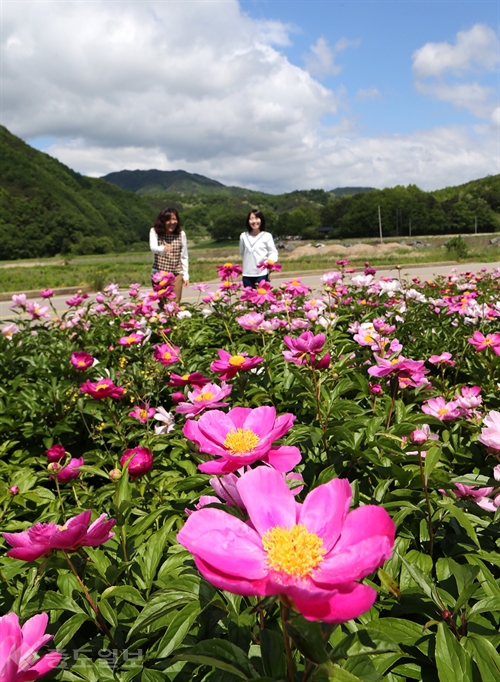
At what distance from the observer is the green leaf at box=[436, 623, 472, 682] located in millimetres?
694

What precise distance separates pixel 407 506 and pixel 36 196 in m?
73.2

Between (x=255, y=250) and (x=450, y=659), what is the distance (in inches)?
183

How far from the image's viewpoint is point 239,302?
12.8ft

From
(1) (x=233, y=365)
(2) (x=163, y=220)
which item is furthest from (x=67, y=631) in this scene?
(2) (x=163, y=220)

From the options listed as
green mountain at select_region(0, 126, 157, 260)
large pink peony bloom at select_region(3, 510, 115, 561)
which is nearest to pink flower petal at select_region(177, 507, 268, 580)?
large pink peony bloom at select_region(3, 510, 115, 561)

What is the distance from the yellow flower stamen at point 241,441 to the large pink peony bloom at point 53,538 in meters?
0.24

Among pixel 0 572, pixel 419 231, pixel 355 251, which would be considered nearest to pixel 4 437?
pixel 0 572

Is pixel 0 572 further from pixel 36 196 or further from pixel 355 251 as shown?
pixel 36 196

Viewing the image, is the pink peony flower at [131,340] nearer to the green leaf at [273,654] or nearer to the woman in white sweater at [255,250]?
the green leaf at [273,654]

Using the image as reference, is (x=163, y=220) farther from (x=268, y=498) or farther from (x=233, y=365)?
(x=268, y=498)

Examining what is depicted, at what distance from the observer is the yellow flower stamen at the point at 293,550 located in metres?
0.56

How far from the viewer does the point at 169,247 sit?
504 cm

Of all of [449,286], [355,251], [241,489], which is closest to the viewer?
Answer: [241,489]

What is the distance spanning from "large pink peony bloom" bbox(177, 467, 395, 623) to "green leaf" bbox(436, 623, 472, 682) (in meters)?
0.30
